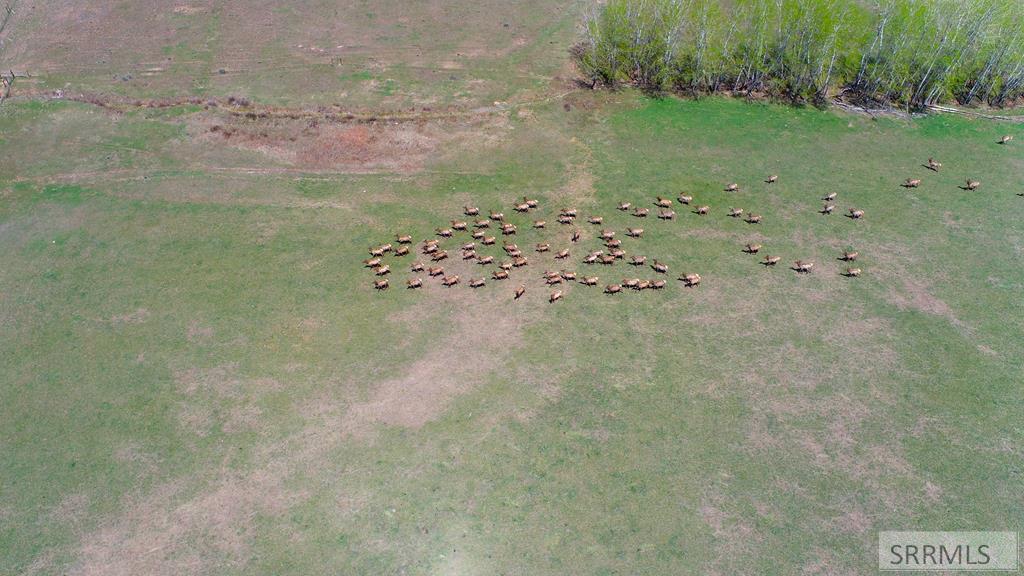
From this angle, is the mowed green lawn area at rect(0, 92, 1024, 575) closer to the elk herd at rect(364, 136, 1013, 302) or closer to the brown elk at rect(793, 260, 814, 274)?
the elk herd at rect(364, 136, 1013, 302)

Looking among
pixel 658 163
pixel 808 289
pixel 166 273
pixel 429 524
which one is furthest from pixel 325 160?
pixel 808 289

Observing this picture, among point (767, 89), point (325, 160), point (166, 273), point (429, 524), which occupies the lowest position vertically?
point (429, 524)

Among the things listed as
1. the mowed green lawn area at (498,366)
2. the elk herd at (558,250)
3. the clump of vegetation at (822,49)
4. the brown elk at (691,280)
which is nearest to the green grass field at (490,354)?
the mowed green lawn area at (498,366)

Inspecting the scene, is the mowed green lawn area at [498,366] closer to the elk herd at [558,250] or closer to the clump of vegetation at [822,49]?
the elk herd at [558,250]

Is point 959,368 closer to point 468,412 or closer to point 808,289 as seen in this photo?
point 808,289

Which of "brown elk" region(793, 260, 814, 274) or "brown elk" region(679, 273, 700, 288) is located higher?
"brown elk" region(793, 260, 814, 274)

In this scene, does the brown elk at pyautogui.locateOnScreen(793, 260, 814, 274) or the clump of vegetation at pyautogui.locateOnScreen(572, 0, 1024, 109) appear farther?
the clump of vegetation at pyautogui.locateOnScreen(572, 0, 1024, 109)

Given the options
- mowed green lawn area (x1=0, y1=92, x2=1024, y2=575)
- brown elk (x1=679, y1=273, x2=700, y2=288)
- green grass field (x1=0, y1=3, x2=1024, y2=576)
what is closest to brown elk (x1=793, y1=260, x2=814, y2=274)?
green grass field (x1=0, y1=3, x2=1024, y2=576)
